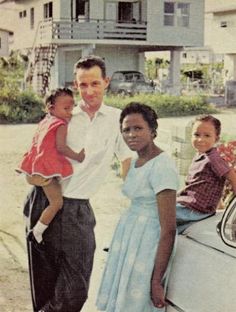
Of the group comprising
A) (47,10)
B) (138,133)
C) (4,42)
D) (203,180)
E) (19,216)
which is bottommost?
(19,216)

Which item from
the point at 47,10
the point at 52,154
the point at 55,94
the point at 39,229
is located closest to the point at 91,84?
the point at 55,94

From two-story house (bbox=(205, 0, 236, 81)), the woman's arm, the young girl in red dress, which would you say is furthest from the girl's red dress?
two-story house (bbox=(205, 0, 236, 81))

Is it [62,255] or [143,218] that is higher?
[143,218]

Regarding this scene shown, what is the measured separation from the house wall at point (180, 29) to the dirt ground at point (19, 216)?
31 cm

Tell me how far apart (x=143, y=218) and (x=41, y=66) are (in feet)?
3.49

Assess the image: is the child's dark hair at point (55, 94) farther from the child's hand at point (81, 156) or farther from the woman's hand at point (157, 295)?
the woman's hand at point (157, 295)

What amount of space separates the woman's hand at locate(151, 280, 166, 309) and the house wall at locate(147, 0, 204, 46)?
1219mm

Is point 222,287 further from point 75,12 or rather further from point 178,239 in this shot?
point 75,12

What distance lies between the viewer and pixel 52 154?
88.7 inches

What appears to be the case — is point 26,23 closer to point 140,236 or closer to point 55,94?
Answer: point 55,94

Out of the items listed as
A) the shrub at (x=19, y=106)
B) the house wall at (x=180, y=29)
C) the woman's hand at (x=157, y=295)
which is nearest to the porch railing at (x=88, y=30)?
the house wall at (x=180, y=29)

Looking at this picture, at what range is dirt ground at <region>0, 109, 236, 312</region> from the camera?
2.94 meters

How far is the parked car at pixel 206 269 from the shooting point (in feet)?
5.57

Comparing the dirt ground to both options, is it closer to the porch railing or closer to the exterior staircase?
the exterior staircase
